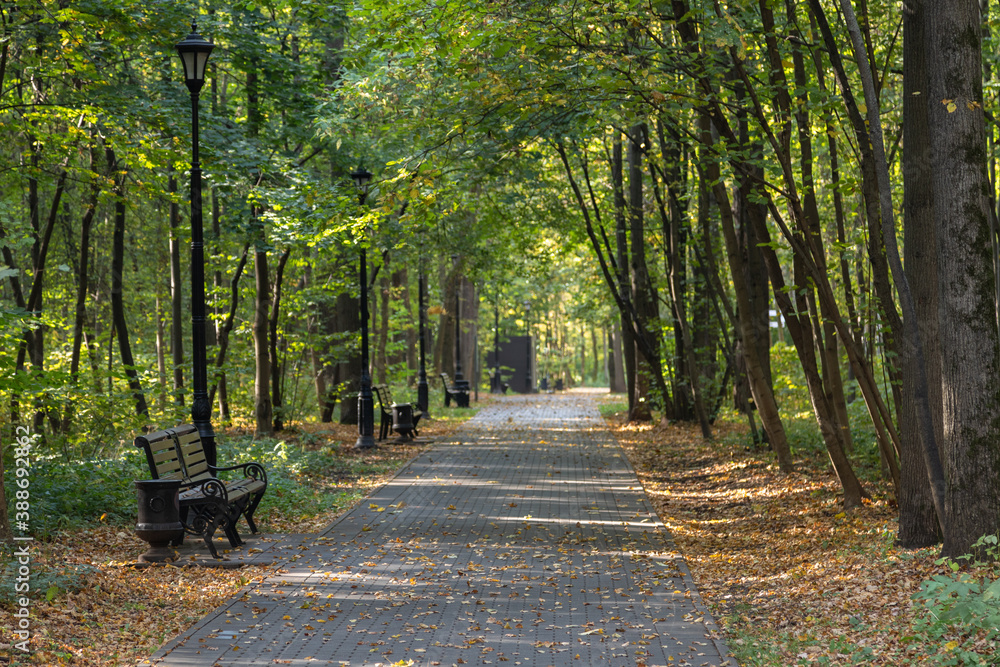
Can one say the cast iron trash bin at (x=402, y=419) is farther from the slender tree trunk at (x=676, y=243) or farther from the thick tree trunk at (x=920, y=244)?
the thick tree trunk at (x=920, y=244)

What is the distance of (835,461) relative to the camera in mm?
9477

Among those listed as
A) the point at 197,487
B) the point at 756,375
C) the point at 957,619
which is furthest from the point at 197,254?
the point at 957,619

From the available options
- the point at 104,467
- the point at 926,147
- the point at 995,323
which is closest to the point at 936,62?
the point at 926,147

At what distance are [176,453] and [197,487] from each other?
42 cm

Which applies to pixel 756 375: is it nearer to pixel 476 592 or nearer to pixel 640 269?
pixel 476 592

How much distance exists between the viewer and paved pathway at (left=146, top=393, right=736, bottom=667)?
18.4 ft

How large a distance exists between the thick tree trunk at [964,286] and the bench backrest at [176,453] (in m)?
6.78

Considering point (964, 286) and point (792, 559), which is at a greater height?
point (964, 286)

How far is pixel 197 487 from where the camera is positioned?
28.6 ft

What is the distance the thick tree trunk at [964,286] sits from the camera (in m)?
6.20

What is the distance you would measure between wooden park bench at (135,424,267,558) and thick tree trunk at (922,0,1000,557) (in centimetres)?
624

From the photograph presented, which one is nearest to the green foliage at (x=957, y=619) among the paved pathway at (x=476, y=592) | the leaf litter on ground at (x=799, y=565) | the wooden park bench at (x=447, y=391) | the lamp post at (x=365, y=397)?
the leaf litter on ground at (x=799, y=565)

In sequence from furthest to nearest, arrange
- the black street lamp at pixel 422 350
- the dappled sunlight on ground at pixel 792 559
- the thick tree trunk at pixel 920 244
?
the black street lamp at pixel 422 350 < the thick tree trunk at pixel 920 244 < the dappled sunlight on ground at pixel 792 559

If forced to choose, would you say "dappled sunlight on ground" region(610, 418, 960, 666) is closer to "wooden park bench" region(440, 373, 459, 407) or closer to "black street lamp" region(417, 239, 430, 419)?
"black street lamp" region(417, 239, 430, 419)
